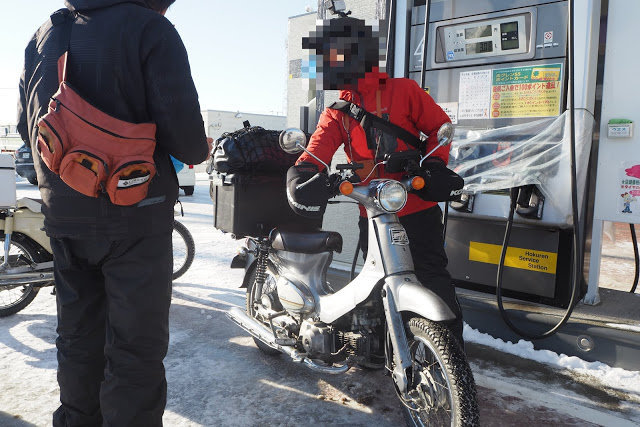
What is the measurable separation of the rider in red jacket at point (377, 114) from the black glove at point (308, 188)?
0.09ft

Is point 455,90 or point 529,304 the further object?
point 455,90

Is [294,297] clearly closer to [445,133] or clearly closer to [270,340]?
[270,340]

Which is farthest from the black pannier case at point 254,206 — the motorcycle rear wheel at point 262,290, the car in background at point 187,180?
the car in background at point 187,180

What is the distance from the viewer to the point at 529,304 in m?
3.27

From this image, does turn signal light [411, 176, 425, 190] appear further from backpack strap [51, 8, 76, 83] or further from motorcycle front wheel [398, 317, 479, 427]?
backpack strap [51, 8, 76, 83]

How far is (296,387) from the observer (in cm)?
281

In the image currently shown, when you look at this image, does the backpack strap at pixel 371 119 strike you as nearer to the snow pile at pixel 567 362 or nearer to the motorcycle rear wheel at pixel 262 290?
the motorcycle rear wheel at pixel 262 290

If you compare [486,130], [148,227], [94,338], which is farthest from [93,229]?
[486,130]

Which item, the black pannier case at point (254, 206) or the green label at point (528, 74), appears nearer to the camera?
the black pannier case at point (254, 206)

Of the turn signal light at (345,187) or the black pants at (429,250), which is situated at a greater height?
the turn signal light at (345,187)

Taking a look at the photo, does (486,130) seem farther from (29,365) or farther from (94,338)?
(29,365)

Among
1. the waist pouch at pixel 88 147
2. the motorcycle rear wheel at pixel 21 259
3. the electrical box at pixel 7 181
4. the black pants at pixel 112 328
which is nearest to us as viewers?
the waist pouch at pixel 88 147

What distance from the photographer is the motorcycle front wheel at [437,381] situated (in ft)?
6.05

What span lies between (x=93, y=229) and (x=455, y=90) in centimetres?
271
